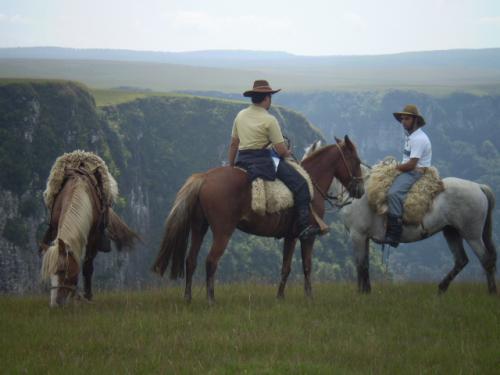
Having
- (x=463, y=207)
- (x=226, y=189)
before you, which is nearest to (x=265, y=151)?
(x=226, y=189)

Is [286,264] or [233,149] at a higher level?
[233,149]

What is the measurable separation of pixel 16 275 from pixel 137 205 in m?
49.1

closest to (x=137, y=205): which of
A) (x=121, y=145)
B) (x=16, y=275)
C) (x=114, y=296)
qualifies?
(x=121, y=145)

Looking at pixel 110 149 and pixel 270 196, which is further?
pixel 110 149

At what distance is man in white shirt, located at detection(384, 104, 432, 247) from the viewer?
13422 mm

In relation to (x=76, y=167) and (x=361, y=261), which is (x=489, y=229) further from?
(x=76, y=167)

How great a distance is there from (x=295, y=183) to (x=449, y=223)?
10.5 feet

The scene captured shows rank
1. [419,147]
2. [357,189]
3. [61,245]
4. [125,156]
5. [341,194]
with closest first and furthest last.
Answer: [61,245] < [419,147] < [357,189] < [341,194] < [125,156]

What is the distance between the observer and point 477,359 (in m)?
8.56

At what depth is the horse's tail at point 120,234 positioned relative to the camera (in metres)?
13.3

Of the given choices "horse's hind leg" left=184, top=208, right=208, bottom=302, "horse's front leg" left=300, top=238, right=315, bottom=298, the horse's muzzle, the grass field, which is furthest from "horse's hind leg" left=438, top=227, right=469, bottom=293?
"horse's hind leg" left=184, top=208, right=208, bottom=302

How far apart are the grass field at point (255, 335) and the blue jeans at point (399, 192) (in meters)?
1.58

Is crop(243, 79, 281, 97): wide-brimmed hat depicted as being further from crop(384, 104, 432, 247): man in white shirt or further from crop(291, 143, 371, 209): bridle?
crop(384, 104, 432, 247): man in white shirt

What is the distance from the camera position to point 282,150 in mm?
12500
